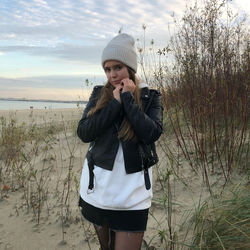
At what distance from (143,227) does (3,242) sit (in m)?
1.78

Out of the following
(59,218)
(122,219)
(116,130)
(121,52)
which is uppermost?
(121,52)

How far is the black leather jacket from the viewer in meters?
1.51

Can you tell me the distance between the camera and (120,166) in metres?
1.53

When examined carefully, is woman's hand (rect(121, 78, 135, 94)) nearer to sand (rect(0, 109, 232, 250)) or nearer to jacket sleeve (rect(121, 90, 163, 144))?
jacket sleeve (rect(121, 90, 163, 144))

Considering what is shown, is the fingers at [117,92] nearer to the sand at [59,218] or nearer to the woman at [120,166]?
the woman at [120,166]

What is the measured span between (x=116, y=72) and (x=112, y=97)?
0.55 ft

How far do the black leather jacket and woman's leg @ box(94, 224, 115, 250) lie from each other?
0.42 meters

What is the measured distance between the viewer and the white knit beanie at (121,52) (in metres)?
1.74

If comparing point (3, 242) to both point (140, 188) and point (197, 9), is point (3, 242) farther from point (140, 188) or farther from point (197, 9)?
point (197, 9)

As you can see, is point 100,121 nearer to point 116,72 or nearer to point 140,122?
point 140,122

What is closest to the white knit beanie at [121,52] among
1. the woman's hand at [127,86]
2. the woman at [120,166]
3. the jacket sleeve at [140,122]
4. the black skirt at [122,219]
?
the woman at [120,166]

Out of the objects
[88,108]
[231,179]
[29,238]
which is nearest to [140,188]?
[88,108]

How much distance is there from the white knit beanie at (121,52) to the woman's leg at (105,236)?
1.06m

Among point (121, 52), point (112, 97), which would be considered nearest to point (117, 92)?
point (112, 97)
